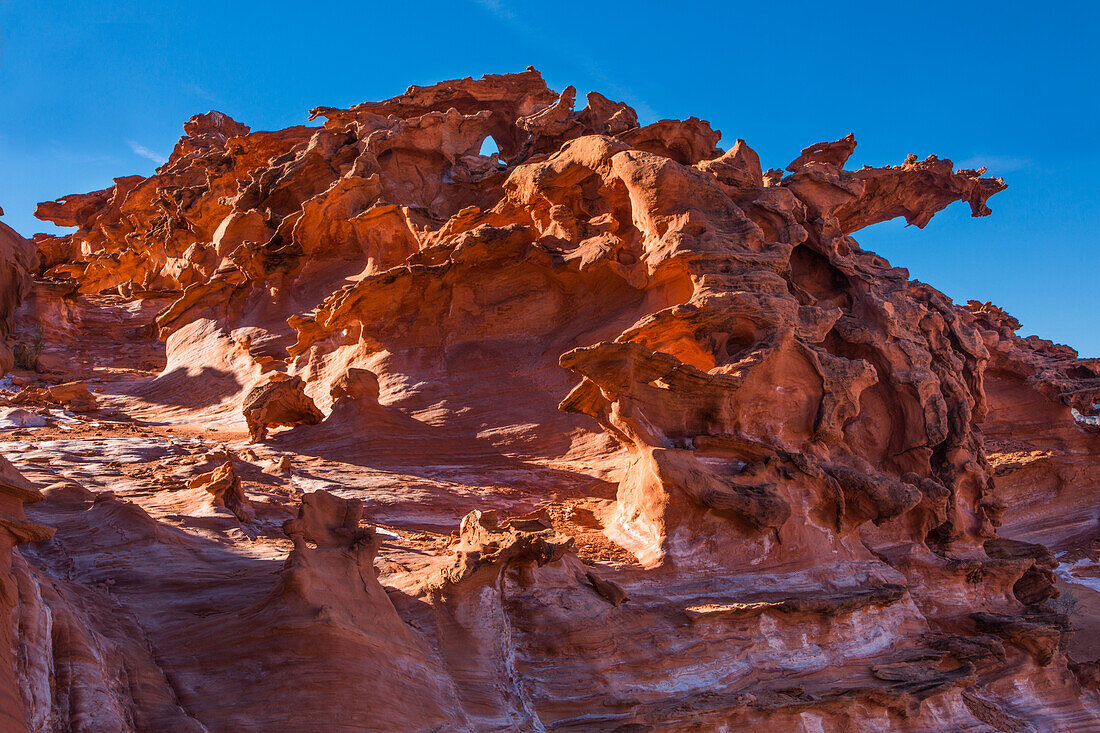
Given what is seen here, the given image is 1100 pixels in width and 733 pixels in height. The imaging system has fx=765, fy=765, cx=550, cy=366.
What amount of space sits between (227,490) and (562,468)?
14.5 ft

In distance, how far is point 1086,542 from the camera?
1333cm

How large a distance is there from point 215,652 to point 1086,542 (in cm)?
1448

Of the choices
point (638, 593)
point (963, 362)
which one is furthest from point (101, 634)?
point (963, 362)

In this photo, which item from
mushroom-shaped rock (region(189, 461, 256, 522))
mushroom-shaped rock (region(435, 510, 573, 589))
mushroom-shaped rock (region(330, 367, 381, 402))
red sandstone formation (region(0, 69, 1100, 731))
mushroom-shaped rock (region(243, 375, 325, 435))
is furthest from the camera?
mushroom-shaped rock (region(243, 375, 325, 435))

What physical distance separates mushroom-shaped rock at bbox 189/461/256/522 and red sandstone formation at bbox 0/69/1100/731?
44 mm

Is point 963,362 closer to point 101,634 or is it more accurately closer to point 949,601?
point 949,601

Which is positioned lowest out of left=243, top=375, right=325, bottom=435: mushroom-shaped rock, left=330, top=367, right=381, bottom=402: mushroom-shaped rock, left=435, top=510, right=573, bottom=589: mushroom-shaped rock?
left=435, top=510, right=573, bottom=589: mushroom-shaped rock

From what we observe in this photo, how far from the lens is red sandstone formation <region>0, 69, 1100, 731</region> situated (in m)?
4.69

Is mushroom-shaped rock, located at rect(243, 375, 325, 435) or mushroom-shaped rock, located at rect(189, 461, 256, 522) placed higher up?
mushroom-shaped rock, located at rect(243, 375, 325, 435)

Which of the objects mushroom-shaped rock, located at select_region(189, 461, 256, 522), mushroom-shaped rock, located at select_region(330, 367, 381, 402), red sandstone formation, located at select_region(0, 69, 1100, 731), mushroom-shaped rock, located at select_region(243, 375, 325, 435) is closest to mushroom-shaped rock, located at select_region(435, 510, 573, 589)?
red sandstone formation, located at select_region(0, 69, 1100, 731)

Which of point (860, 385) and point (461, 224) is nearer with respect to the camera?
point (860, 385)

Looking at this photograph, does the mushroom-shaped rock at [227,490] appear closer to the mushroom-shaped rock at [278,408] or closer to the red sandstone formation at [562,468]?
the red sandstone formation at [562,468]

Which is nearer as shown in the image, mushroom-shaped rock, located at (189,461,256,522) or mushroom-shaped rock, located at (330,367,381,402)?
mushroom-shaped rock, located at (189,461,256,522)

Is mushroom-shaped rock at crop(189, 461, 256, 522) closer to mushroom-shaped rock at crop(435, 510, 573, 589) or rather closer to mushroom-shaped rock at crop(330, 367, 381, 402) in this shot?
mushroom-shaped rock at crop(435, 510, 573, 589)
